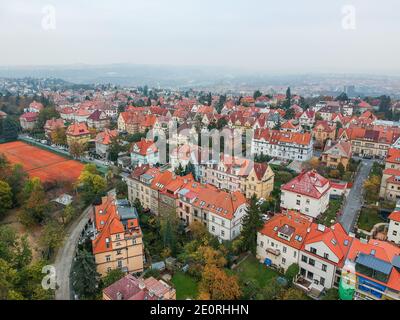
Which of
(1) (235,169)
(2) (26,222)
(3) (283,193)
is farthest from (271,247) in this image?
(2) (26,222)

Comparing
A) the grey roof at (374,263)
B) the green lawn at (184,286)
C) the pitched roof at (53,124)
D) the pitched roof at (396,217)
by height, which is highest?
the pitched roof at (53,124)

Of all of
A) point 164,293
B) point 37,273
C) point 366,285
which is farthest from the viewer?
point 37,273

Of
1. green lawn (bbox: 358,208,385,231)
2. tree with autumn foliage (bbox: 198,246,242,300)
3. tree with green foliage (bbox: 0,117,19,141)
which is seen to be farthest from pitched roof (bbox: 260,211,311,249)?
tree with green foliage (bbox: 0,117,19,141)

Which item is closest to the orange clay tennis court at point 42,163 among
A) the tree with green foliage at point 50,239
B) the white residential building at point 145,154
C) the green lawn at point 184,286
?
the white residential building at point 145,154

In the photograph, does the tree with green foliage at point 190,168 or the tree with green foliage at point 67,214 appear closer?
the tree with green foliage at point 67,214

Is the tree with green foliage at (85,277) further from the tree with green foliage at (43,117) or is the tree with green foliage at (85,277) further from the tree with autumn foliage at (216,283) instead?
the tree with green foliage at (43,117)

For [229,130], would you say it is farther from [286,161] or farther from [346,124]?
[346,124]
